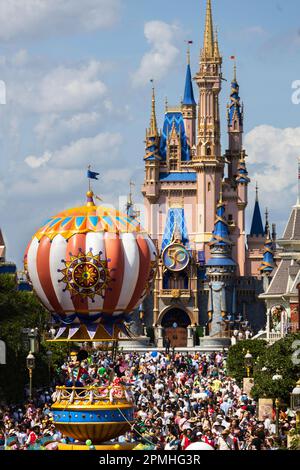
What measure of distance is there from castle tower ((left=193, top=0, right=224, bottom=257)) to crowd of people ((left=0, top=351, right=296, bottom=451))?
73453 millimetres

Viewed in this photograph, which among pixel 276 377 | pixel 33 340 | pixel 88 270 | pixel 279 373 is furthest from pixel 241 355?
pixel 88 270

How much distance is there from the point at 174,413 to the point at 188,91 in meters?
111

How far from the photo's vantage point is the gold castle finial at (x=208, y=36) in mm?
161125

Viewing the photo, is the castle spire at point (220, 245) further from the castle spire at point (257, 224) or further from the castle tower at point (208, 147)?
the castle spire at point (257, 224)

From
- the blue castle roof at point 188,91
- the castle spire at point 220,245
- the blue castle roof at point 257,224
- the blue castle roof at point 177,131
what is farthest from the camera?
the blue castle roof at point 257,224

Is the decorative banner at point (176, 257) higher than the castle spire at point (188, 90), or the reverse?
the castle spire at point (188, 90)

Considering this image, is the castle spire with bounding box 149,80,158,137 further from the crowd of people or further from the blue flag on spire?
the blue flag on spire

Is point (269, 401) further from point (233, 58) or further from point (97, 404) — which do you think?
point (233, 58)

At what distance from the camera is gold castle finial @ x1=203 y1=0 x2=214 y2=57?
161m

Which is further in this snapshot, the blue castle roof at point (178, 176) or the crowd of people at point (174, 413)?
the blue castle roof at point (178, 176)

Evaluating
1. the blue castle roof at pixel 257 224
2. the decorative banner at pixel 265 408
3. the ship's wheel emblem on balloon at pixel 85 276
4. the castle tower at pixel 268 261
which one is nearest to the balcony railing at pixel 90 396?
the ship's wheel emblem on balloon at pixel 85 276

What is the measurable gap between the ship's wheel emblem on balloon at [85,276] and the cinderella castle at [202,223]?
100.0 metres

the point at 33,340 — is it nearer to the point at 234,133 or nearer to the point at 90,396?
the point at 90,396
